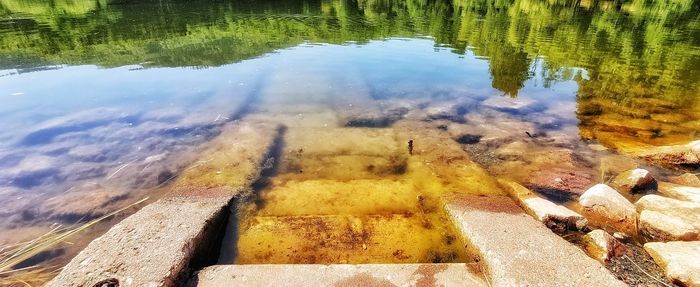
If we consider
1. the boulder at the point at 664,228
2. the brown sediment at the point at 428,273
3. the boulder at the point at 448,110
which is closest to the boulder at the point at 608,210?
the boulder at the point at 664,228

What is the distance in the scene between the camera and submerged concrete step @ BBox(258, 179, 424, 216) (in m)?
4.68

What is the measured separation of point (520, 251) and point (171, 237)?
3543 millimetres

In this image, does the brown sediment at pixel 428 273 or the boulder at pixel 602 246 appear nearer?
the brown sediment at pixel 428 273

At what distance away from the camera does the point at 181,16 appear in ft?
85.3

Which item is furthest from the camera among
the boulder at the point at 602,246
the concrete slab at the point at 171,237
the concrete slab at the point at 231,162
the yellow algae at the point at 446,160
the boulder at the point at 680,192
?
the yellow algae at the point at 446,160

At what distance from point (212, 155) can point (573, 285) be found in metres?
5.25

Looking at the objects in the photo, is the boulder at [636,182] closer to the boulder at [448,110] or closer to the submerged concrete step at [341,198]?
the submerged concrete step at [341,198]

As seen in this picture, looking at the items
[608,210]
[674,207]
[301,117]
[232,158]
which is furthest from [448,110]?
[232,158]

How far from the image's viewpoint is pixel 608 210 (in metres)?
4.39

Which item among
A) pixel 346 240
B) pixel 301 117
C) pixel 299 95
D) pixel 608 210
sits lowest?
pixel 346 240

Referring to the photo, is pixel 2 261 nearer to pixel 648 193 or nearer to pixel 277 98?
pixel 277 98

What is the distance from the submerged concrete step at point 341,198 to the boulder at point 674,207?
108 inches

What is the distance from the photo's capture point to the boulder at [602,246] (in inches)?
146

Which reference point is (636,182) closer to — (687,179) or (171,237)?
(687,179)
